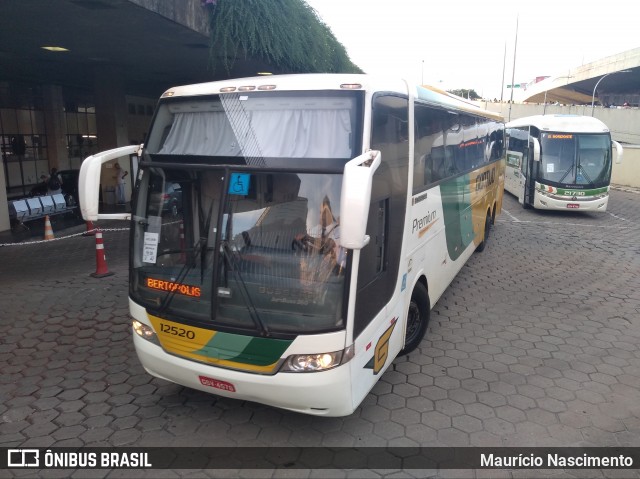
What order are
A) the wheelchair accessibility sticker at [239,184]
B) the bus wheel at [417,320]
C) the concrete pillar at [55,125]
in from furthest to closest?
the concrete pillar at [55,125]
the bus wheel at [417,320]
the wheelchair accessibility sticker at [239,184]

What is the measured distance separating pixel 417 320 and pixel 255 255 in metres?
2.82

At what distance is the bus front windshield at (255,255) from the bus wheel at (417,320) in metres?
2.35

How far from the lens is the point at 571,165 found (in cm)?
1522

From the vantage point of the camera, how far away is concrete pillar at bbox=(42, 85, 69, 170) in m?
19.4

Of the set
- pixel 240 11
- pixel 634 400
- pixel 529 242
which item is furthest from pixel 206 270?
pixel 529 242

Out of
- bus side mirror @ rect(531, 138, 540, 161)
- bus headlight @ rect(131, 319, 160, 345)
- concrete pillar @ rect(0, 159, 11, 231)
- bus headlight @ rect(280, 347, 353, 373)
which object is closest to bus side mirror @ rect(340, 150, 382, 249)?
bus headlight @ rect(280, 347, 353, 373)

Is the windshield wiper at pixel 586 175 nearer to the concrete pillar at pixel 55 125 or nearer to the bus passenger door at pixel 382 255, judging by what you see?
the bus passenger door at pixel 382 255

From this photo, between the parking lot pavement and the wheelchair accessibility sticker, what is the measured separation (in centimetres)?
216

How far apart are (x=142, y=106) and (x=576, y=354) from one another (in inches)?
938

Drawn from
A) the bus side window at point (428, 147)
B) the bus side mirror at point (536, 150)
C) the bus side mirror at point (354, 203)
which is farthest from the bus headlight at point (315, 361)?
the bus side mirror at point (536, 150)

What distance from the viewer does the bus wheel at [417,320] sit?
19.0ft

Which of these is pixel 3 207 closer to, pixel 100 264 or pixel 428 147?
pixel 100 264

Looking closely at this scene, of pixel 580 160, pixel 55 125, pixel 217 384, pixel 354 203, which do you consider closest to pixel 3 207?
pixel 55 125

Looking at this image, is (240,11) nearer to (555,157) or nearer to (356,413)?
(356,413)
